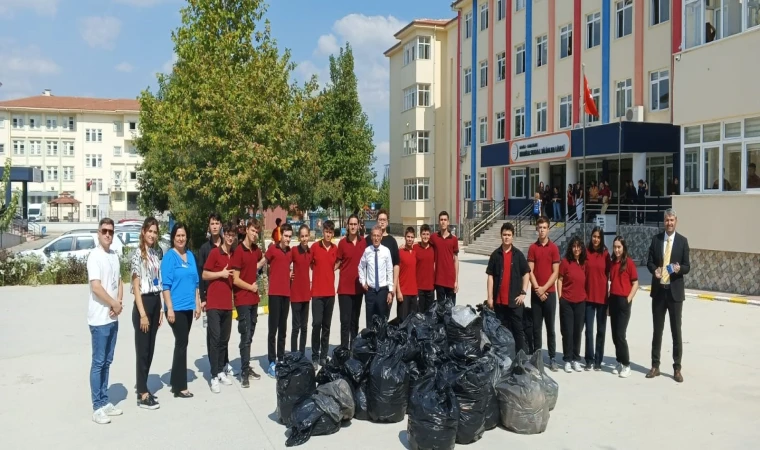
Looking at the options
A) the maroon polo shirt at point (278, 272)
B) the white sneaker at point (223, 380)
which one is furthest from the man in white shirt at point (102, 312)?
the maroon polo shirt at point (278, 272)

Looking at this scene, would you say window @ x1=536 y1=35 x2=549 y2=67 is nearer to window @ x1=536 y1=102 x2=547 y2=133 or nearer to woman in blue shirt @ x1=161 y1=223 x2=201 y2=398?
window @ x1=536 y1=102 x2=547 y2=133

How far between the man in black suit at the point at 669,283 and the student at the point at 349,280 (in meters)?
3.80

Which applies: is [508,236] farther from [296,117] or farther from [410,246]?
[296,117]

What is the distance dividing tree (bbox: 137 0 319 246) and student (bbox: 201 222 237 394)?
29.2ft

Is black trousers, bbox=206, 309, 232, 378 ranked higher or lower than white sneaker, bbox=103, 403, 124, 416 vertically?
higher

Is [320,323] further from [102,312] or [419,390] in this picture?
[419,390]

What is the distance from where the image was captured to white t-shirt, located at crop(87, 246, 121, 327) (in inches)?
258

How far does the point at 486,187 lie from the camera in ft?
125

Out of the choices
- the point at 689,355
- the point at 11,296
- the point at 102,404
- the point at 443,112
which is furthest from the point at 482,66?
the point at 102,404

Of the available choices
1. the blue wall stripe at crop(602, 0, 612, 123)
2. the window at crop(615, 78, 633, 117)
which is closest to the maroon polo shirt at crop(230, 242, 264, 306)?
the window at crop(615, 78, 633, 117)

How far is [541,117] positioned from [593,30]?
5215 mm

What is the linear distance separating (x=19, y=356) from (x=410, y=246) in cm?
602

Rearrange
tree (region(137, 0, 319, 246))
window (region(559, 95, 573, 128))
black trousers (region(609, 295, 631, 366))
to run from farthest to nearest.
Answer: window (region(559, 95, 573, 128))
tree (region(137, 0, 319, 246))
black trousers (region(609, 295, 631, 366))

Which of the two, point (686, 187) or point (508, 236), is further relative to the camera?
point (686, 187)
